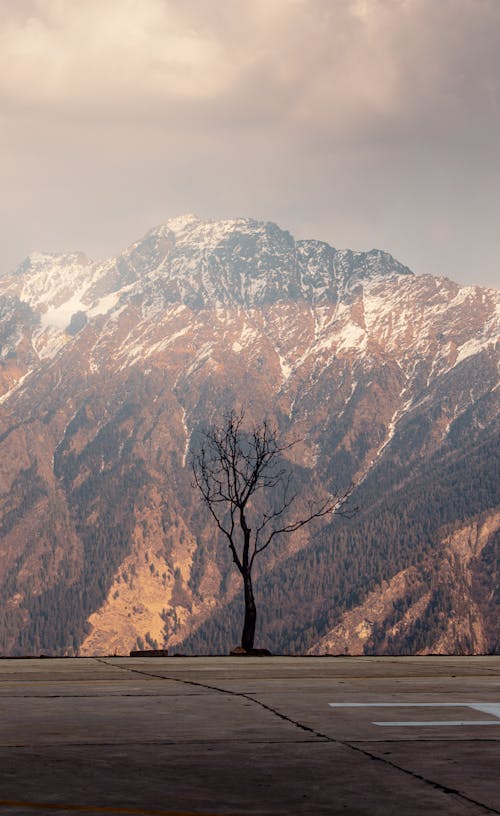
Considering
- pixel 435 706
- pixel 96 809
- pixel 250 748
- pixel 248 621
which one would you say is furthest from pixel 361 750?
pixel 248 621

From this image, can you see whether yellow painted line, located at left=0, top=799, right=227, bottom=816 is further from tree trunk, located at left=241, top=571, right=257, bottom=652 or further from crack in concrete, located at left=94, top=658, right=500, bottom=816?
tree trunk, located at left=241, top=571, right=257, bottom=652

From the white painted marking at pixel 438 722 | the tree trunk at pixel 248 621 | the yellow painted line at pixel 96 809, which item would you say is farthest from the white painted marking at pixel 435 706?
the tree trunk at pixel 248 621

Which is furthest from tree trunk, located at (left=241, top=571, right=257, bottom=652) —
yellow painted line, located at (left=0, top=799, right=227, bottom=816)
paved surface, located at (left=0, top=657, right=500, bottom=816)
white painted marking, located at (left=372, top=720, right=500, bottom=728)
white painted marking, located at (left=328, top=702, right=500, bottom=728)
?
yellow painted line, located at (left=0, top=799, right=227, bottom=816)

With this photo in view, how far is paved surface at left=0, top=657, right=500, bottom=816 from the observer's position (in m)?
8.70

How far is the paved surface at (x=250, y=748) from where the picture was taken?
870 cm

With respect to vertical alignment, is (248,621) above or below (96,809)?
above

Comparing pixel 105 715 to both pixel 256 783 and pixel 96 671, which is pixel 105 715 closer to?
pixel 256 783

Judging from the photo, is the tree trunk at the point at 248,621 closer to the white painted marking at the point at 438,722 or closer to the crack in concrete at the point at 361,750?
the crack in concrete at the point at 361,750

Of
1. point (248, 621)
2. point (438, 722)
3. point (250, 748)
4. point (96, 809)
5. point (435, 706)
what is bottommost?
point (96, 809)

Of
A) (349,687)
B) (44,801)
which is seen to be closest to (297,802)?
(44,801)

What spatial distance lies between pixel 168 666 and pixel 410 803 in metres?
18.6

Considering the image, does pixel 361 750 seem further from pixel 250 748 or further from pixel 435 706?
pixel 435 706

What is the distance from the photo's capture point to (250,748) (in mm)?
11312

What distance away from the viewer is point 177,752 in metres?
11.0
